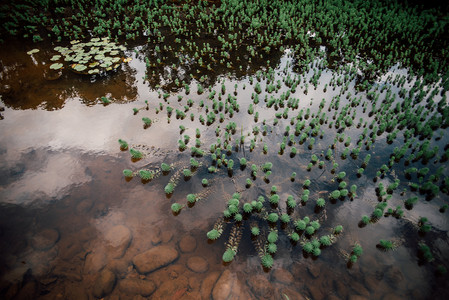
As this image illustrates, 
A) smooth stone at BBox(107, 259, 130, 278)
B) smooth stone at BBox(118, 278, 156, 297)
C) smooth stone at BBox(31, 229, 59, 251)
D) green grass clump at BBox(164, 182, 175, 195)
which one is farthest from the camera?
green grass clump at BBox(164, 182, 175, 195)

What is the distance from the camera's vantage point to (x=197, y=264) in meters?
5.04

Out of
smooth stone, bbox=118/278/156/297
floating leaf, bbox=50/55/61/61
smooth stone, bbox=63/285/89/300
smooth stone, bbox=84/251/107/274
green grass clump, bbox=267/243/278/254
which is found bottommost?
smooth stone, bbox=63/285/89/300

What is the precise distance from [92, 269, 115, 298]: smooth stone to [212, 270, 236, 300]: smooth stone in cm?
224

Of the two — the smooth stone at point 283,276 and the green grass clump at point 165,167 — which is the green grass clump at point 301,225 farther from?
the green grass clump at point 165,167

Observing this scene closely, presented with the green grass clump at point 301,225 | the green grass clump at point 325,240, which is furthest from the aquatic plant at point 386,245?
the green grass clump at point 301,225

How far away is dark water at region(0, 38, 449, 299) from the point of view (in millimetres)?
4746

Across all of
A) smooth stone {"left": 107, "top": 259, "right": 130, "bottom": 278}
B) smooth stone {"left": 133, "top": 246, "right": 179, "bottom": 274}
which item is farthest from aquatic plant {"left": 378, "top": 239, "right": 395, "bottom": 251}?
smooth stone {"left": 107, "top": 259, "right": 130, "bottom": 278}

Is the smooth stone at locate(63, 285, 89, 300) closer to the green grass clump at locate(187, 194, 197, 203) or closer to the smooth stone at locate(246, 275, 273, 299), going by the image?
the green grass clump at locate(187, 194, 197, 203)

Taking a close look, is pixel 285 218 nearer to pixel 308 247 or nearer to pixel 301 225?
pixel 301 225

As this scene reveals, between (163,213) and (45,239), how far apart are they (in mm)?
2853

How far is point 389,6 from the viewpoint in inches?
603

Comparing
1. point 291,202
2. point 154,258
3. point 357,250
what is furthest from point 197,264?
point 357,250

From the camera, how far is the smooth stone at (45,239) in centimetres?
525

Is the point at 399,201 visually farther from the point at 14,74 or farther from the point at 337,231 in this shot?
the point at 14,74
